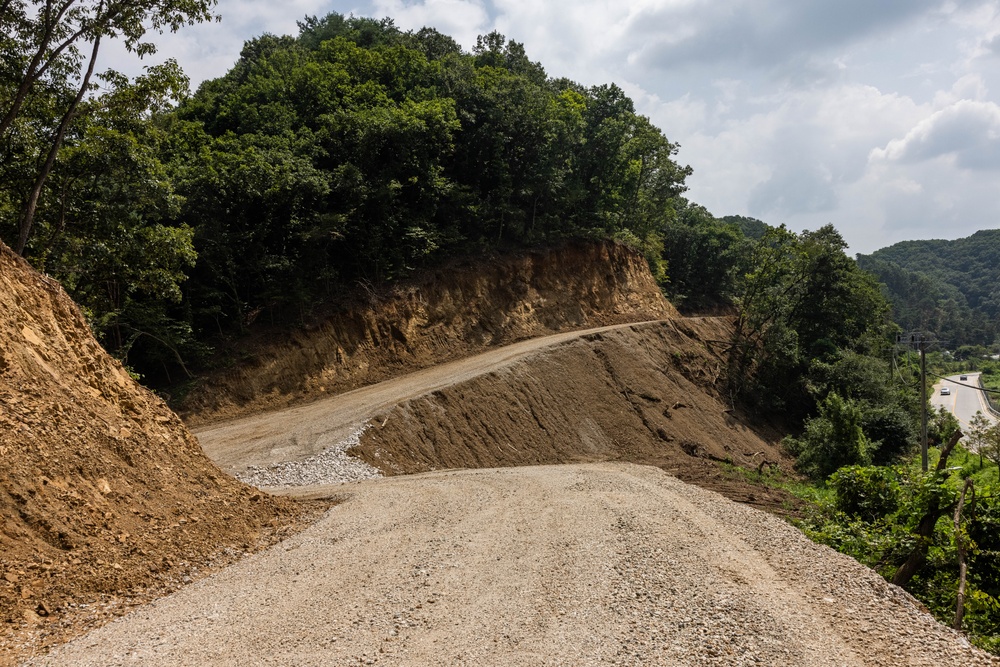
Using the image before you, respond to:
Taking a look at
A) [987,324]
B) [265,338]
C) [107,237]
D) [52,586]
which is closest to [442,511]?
[52,586]

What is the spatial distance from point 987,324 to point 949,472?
146175mm

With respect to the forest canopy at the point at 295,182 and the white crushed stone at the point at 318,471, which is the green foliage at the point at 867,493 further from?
the forest canopy at the point at 295,182

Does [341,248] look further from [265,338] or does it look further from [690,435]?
[690,435]

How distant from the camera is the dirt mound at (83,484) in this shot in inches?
276

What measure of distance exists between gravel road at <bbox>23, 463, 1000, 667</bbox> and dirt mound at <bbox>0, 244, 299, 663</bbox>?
76cm

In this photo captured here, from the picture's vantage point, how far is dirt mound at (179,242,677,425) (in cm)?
2298

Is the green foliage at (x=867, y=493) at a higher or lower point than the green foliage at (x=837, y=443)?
higher

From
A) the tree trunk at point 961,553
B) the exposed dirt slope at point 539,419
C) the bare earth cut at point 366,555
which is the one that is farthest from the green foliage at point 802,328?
the tree trunk at point 961,553

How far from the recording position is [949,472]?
9.12m

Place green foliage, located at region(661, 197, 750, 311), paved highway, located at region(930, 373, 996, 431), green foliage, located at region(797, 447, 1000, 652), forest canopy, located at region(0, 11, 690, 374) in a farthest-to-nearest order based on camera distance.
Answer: paved highway, located at region(930, 373, 996, 431), green foliage, located at region(661, 197, 750, 311), forest canopy, located at region(0, 11, 690, 374), green foliage, located at region(797, 447, 1000, 652)

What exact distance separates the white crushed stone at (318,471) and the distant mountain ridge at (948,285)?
87.1 meters

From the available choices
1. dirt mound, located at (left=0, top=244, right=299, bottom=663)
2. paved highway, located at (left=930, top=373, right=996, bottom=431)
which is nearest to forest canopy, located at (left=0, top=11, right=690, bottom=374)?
dirt mound, located at (left=0, top=244, right=299, bottom=663)

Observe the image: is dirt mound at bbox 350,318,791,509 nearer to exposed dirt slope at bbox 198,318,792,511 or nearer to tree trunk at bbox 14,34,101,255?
exposed dirt slope at bbox 198,318,792,511

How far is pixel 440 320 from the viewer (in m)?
29.1
